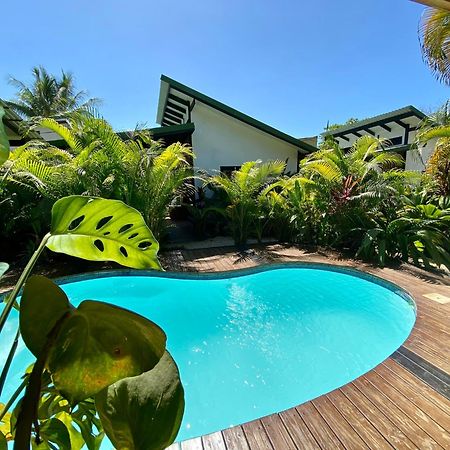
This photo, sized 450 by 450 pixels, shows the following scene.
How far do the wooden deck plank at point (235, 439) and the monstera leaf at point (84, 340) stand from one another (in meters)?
1.90

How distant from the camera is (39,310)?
55 cm

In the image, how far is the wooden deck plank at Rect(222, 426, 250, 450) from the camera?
1938 millimetres

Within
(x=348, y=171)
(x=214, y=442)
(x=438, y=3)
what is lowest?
(x=214, y=442)

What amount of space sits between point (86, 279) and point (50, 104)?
23416 millimetres

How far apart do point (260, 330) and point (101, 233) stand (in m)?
3.88

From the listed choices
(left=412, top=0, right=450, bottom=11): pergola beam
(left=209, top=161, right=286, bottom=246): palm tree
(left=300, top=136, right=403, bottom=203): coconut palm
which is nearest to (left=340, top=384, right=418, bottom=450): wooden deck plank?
(left=412, top=0, right=450, bottom=11): pergola beam

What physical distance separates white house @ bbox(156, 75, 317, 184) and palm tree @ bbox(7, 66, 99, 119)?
15008 mm

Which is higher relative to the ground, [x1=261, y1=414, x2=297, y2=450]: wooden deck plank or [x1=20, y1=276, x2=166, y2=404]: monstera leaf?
[x1=20, y1=276, x2=166, y2=404]: monstera leaf

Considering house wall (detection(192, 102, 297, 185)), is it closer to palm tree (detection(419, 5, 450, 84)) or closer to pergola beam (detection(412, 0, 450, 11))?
palm tree (detection(419, 5, 450, 84))

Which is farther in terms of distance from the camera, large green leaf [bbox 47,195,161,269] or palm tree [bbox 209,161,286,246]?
palm tree [bbox 209,161,286,246]

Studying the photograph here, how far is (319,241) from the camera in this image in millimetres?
8172

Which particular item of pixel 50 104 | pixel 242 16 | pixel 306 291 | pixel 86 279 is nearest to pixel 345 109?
pixel 242 16

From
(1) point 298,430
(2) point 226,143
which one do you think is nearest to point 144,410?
(1) point 298,430

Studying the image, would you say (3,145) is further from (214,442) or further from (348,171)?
(348,171)
